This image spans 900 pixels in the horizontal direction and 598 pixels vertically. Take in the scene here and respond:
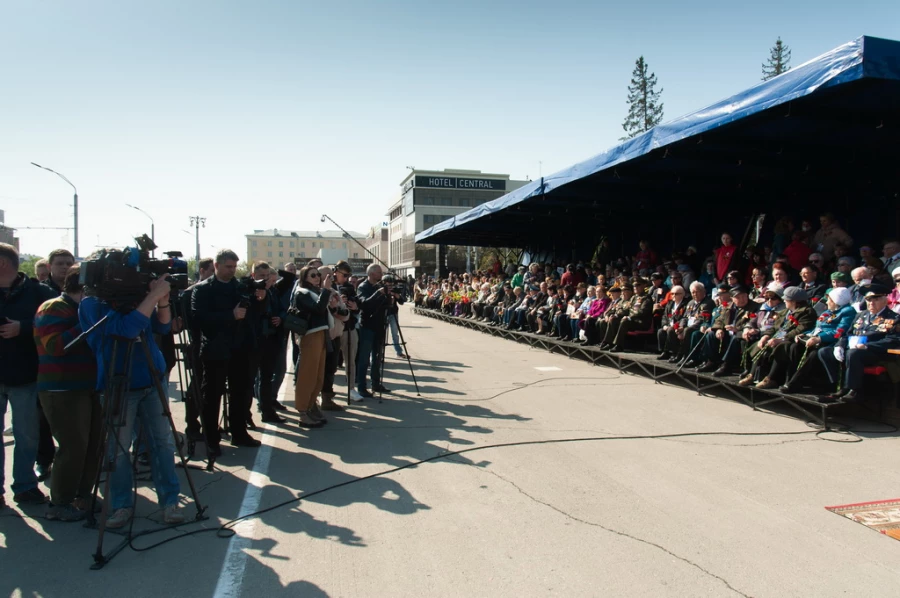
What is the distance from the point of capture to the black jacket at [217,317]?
5.33m

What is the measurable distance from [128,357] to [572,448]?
3.96m

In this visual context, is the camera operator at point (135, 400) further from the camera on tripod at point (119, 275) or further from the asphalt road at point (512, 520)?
the asphalt road at point (512, 520)

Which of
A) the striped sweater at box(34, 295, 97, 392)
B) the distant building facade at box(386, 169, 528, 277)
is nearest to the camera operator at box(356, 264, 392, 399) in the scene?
the striped sweater at box(34, 295, 97, 392)

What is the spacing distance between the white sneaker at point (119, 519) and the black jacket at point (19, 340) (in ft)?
4.12

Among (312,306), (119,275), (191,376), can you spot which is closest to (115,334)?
(119,275)

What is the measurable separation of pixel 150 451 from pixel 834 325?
7342mm

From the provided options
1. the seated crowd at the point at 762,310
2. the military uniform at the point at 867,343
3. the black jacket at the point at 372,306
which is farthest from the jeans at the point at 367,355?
the military uniform at the point at 867,343

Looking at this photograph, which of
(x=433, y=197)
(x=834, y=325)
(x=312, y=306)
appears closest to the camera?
(x=312, y=306)

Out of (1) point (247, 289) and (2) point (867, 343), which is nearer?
(1) point (247, 289)

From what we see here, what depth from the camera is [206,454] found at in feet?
18.1

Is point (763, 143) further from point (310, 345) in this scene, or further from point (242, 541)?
point (242, 541)

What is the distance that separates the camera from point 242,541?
3643 millimetres

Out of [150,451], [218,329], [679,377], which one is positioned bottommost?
[679,377]

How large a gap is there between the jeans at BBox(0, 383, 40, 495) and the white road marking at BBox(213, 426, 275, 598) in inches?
61.8
